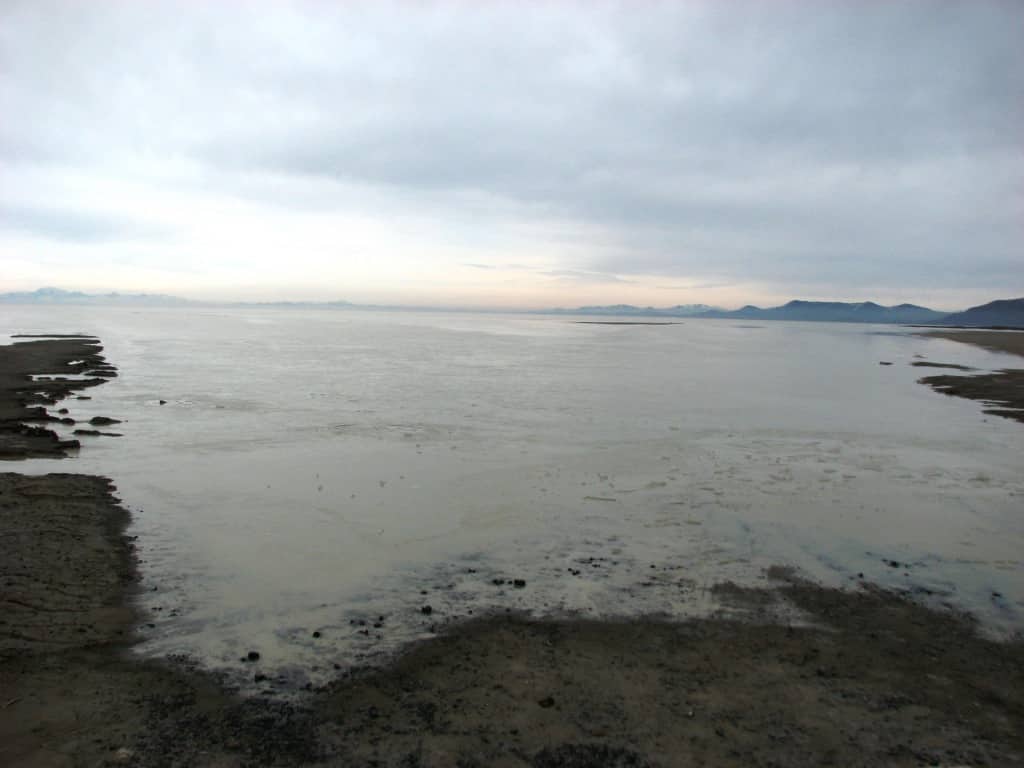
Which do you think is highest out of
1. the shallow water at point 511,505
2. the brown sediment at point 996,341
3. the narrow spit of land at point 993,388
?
the brown sediment at point 996,341

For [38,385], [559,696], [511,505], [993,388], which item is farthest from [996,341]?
[38,385]

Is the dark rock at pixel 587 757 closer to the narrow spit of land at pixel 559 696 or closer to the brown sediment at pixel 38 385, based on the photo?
the narrow spit of land at pixel 559 696

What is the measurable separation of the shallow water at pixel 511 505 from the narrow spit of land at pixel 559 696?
0.75m

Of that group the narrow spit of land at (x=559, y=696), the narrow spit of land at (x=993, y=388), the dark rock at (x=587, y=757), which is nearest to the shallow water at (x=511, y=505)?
the narrow spit of land at (x=559, y=696)

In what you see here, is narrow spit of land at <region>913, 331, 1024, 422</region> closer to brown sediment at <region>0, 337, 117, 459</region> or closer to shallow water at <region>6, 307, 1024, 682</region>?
shallow water at <region>6, 307, 1024, 682</region>

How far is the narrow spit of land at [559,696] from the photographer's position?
6.10 m

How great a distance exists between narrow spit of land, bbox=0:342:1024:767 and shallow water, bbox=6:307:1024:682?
75 centimetres

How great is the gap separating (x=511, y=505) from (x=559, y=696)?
24.8 feet

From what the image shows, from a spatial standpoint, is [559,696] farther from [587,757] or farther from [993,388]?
[993,388]

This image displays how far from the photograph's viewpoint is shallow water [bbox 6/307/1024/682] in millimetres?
9500

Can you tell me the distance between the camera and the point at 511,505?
47.8 ft

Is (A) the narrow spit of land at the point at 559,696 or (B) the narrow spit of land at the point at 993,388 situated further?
(B) the narrow spit of land at the point at 993,388

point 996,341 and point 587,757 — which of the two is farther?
point 996,341

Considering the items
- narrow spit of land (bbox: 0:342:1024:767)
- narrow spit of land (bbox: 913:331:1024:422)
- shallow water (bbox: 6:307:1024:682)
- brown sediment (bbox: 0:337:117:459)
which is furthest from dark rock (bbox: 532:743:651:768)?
narrow spit of land (bbox: 913:331:1024:422)
